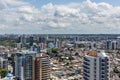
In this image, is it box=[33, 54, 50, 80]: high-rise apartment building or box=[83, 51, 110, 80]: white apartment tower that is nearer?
box=[83, 51, 110, 80]: white apartment tower

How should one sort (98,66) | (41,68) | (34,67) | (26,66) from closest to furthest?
(98,66)
(41,68)
(34,67)
(26,66)

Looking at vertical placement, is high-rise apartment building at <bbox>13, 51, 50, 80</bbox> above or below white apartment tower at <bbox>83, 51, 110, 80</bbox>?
below

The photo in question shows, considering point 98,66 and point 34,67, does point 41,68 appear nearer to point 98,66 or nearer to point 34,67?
point 34,67

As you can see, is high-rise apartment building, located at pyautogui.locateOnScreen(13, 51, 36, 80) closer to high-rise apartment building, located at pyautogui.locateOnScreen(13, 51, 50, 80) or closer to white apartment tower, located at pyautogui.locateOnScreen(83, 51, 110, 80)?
high-rise apartment building, located at pyautogui.locateOnScreen(13, 51, 50, 80)

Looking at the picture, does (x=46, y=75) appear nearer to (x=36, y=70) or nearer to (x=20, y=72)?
(x=36, y=70)

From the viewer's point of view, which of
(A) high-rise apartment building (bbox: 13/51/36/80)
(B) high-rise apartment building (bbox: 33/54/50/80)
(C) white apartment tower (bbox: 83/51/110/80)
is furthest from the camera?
(A) high-rise apartment building (bbox: 13/51/36/80)

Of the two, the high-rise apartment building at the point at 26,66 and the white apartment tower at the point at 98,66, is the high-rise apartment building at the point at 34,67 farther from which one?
the white apartment tower at the point at 98,66

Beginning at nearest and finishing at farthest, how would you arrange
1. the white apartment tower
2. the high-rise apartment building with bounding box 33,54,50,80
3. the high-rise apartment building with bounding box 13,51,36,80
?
the white apartment tower → the high-rise apartment building with bounding box 33,54,50,80 → the high-rise apartment building with bounding box 13,51,36,80

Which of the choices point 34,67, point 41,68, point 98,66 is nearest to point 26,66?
point 34,67

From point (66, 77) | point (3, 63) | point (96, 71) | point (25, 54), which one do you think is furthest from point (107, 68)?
point (3, 63)

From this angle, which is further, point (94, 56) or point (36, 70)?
point (36, 70)

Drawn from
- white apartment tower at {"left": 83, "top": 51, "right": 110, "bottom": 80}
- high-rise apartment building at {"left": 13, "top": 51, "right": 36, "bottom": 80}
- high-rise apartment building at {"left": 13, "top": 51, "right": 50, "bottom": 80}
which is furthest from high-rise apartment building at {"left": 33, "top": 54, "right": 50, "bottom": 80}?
white apartment tower at {"left": 83, "top": 51, "right": 110, "bottom": 80}
